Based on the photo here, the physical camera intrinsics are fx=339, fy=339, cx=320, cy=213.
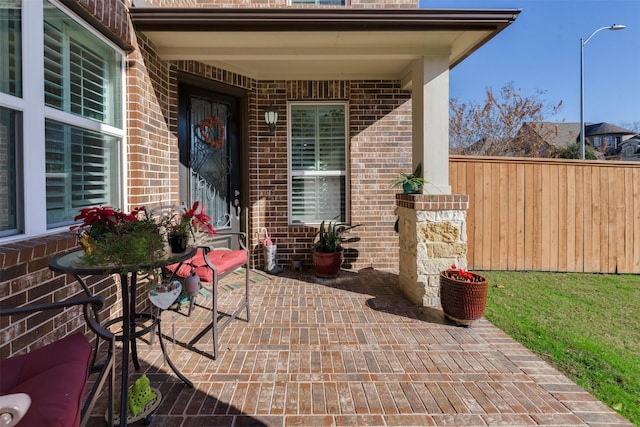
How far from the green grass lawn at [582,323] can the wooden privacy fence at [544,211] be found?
29 centimetres

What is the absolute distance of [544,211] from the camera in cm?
520

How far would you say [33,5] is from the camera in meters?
2.08

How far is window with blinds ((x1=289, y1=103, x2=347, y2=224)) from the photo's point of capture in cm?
518

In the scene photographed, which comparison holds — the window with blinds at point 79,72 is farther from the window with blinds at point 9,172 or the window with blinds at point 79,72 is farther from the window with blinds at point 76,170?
the window with blinds at point 9,172

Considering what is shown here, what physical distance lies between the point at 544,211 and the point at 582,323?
7.63ft

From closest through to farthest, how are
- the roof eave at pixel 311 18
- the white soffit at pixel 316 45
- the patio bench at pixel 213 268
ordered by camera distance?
the patio bench at pixel 213 268
the roof eave at pixel 311 18
the white soffit at pixel 316 45

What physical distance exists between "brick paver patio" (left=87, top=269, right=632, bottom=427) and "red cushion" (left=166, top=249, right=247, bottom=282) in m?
0.56

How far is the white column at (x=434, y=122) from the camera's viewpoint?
3.58 m

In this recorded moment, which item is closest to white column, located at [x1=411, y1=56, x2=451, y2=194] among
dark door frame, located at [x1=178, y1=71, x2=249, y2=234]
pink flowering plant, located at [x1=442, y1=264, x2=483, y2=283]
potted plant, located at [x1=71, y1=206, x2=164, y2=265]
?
pink flowering plant, located at [x1=442, y1=264, x2=483, y2=283]

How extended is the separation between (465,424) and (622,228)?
17.1 feet

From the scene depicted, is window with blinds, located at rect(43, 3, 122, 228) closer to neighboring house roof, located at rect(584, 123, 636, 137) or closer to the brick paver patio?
the brick paver patio

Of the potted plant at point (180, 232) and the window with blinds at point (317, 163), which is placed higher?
the window with blinds at point (317, 163)

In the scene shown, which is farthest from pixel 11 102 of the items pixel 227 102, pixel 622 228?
pixel 622 228

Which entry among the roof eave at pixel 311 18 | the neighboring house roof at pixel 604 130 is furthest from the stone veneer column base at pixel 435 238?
the neighboring house roof at pixel 604 130
